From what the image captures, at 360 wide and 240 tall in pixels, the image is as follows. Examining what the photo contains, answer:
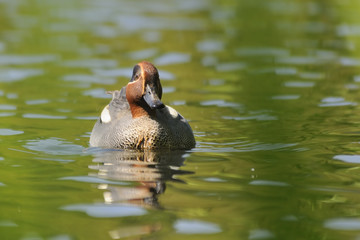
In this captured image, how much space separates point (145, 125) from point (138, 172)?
143 centimetres

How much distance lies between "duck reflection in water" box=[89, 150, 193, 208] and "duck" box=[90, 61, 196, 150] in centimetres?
17

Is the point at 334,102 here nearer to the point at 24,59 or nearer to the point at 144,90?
the point at 144,90

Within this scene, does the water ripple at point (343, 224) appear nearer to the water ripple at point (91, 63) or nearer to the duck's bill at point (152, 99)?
the duck's bill at point (152, 99)

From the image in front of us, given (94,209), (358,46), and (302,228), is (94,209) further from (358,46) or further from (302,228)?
(358,46)

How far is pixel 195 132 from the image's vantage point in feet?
34.3

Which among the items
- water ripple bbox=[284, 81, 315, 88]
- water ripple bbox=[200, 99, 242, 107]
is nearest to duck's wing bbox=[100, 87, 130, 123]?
water ripple bbox=[200, 99, 242, 107]

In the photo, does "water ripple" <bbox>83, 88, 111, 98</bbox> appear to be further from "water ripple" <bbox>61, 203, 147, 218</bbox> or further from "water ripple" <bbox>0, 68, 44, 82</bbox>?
"water ripple" <bbox>61, 203, 147, 218</bbox>

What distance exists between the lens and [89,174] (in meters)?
7.79

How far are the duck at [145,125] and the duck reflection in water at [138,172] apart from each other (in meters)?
0.17

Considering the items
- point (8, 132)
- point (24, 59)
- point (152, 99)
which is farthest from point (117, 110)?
point (24, 59)

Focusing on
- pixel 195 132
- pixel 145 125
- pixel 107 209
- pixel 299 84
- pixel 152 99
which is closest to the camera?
pixel 107 209

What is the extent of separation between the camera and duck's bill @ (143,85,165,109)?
343 inches

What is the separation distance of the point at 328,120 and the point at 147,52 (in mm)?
8141

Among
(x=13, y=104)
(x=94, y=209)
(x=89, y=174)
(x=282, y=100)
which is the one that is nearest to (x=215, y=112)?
(x=282, y=100)
